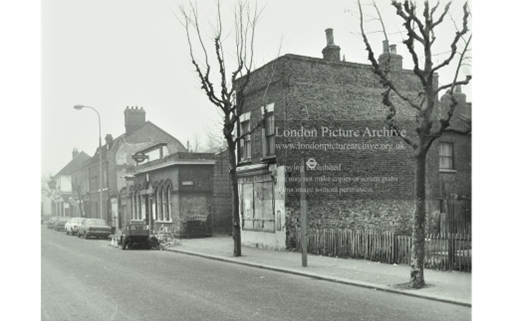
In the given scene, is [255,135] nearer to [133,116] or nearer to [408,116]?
[408,116]

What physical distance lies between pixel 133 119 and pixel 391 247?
39100mm

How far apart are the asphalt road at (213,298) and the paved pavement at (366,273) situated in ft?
1.28

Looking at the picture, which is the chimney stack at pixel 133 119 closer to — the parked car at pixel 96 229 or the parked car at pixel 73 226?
the parked car at pixel 73 226

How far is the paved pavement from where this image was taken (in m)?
10.2

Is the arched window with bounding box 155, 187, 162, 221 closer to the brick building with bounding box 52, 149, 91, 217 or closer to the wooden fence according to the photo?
the wooden fence

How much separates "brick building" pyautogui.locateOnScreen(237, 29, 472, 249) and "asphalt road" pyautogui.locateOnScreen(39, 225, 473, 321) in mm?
6186

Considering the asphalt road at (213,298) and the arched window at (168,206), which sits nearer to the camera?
the asphalt road at (213,298)

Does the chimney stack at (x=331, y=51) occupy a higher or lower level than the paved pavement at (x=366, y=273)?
higher

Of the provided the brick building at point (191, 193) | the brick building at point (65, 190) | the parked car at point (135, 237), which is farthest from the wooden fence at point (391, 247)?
the brick building at point (65, 190)

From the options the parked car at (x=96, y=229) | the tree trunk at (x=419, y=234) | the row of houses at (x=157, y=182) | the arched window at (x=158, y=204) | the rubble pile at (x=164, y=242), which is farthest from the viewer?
the parked car at (x=96, y=229)

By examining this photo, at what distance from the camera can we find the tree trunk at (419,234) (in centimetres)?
1088

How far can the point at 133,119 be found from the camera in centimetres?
4919

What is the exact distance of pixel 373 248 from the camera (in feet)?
51.1

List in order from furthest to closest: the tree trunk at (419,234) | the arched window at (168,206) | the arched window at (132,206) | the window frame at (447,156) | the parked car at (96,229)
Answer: the arched window at (132,206) → the parked car at (96,229) → the arched window at (168,206) → the window frame at (447,156) → the tree trunk at (419,234)
